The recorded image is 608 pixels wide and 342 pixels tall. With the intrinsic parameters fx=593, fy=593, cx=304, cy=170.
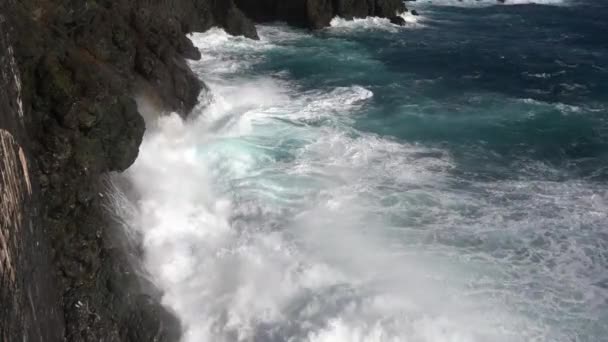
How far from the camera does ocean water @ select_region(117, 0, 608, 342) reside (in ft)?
50.6

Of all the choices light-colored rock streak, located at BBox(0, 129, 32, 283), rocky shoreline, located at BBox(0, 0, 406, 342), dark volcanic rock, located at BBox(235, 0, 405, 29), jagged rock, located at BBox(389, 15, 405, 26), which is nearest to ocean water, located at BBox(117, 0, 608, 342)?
rocky shoreline, located at BBox(0, 0, 406, 342)

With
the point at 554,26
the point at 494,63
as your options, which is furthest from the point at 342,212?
the point at 554,26

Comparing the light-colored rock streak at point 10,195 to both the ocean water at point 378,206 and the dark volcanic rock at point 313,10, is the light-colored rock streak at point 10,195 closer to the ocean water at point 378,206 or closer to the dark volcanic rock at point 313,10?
the ocean water at point 378,206

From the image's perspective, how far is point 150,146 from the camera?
2191 cm

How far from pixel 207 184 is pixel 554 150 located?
15036 mm

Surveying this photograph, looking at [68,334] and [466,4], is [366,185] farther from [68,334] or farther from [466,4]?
[466,4]

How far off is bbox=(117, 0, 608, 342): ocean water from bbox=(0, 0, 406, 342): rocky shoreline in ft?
6.30

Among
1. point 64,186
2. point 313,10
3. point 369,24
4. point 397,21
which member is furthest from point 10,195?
point 397,21

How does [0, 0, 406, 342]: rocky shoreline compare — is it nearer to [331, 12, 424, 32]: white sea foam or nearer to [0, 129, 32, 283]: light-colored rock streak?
[0, 129, 32, 283]: light-colored rock streak

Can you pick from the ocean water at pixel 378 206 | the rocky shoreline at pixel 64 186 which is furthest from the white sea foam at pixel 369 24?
the rocky shoreline at pixel 64 186

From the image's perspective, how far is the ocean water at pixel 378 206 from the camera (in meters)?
15.4

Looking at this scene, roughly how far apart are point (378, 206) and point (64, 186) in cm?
1058

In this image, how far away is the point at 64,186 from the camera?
13.4 meters

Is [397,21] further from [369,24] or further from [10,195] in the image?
[10,195]
